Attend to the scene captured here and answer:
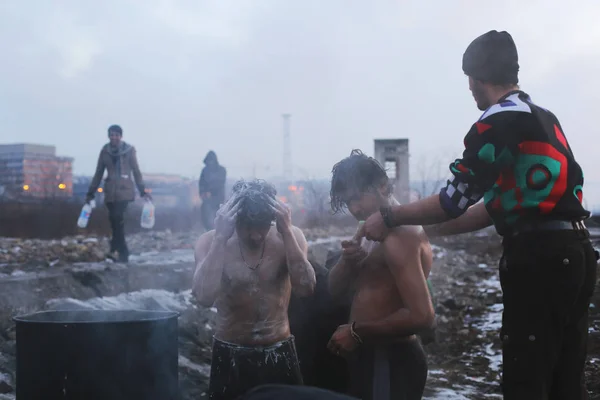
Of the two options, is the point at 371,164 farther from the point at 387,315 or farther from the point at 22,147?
the point at 22,147

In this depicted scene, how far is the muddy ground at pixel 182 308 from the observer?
5.67 metres

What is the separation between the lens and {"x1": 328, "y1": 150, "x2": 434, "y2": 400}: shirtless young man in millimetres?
2836

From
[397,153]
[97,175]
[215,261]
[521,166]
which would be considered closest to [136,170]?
[97,175]

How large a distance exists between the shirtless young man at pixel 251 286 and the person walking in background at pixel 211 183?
7366mm

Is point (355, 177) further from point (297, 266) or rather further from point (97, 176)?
point (97, 176)

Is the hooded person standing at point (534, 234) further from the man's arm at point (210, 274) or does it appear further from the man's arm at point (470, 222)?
the man's arm at point (210, 274)

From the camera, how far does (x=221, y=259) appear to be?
11.1 feet

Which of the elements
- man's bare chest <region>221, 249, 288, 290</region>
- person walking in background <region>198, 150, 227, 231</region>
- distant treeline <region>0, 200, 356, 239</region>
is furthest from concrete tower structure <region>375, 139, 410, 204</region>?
man's bare chest <region>221, 249, 288, 290</region>

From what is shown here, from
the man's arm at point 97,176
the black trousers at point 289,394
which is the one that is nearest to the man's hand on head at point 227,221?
the black trousers at point 289,394

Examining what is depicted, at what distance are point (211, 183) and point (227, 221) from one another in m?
7.59

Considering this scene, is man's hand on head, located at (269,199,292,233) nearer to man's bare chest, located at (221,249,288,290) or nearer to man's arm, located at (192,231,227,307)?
man's bare chest, located at (221,249,288,290)

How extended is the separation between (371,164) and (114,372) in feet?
5.49

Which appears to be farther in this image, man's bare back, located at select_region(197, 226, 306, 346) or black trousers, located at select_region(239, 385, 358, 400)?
man's bare back, located at select_region(197, 226, 306, 346)

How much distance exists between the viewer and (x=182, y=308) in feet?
23.2
